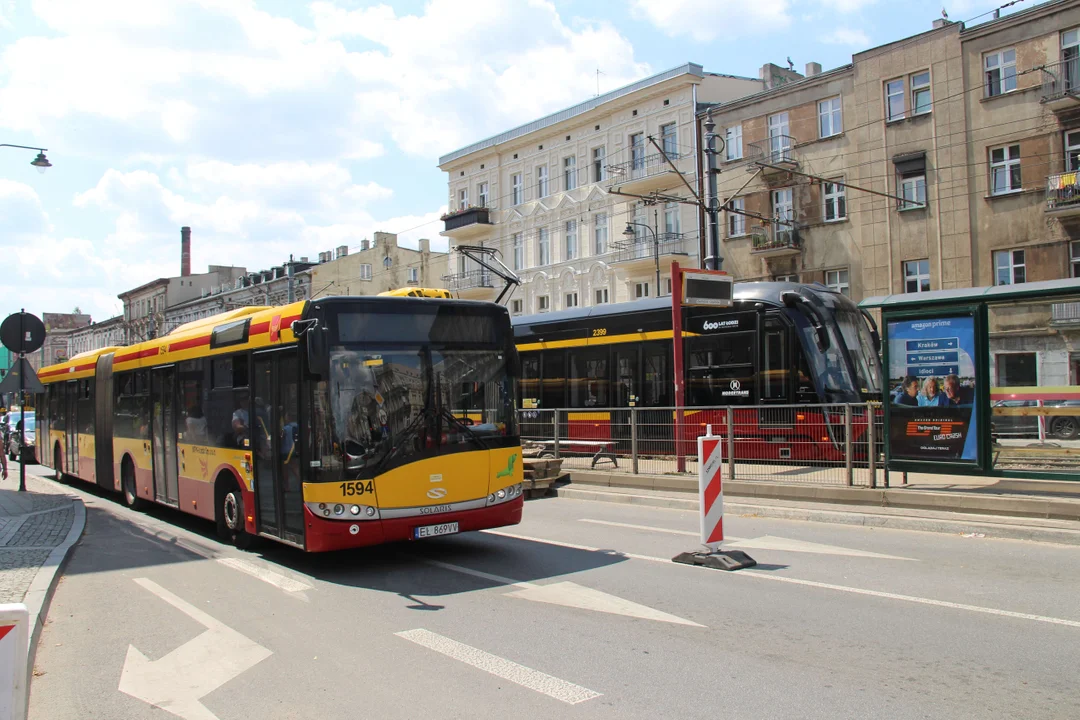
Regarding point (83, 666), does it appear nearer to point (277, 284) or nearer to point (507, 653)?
point (507, 653)

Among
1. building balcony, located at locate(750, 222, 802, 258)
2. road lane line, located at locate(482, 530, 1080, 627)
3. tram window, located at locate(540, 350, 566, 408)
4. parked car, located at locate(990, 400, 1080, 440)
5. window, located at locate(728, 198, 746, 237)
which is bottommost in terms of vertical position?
road lane line, located at locate(482, 530, 1080, 627)

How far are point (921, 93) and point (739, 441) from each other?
22438 mm

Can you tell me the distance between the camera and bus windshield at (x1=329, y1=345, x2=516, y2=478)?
8516 millimetres

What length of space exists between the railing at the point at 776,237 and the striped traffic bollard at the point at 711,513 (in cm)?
2696

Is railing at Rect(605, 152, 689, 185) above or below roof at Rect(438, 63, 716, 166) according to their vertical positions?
below

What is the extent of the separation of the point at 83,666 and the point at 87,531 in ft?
24.0

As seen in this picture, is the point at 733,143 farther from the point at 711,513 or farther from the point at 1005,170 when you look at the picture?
the point at 711,513

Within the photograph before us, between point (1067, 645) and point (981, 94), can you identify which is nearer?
point (1067, 645)

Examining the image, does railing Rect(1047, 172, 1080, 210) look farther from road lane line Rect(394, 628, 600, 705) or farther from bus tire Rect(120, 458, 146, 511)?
road lane line Rect(394, 628, 600, 705)

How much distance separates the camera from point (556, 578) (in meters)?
8.47

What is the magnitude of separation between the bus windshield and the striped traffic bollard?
2117mm

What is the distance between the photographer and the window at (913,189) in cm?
3111

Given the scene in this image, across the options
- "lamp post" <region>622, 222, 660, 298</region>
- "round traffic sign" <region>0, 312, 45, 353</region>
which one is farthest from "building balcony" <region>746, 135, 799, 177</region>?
"round traffic sign" <region>0, 312, 45, 353</region>

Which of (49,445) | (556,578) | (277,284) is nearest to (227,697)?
(556,578)
